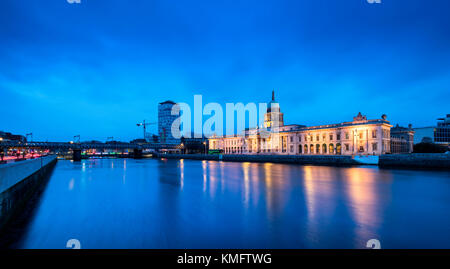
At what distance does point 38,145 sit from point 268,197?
303 feet

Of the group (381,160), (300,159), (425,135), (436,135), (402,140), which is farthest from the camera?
(402,140)

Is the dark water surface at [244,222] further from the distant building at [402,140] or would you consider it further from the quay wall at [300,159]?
the distant building at [402,140]

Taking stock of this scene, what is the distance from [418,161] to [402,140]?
66.8 meters

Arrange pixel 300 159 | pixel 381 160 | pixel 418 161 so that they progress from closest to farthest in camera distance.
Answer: pixel 418 161 < pixel 381 160 < pixel 300 159

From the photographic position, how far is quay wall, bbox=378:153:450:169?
3653cm

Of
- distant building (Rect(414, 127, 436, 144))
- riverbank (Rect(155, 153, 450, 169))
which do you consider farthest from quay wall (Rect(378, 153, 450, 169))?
distant building (Rect(414, 127, 436, 144))

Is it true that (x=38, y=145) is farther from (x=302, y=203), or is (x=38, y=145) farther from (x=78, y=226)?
(x=302, y=203)

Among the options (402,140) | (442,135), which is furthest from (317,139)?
(442,135)

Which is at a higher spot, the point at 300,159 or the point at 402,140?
the point at 402,140

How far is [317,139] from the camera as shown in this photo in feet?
287

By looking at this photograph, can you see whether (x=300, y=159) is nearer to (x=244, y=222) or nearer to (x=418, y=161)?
(x=418, y=161)

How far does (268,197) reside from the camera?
1562 cm

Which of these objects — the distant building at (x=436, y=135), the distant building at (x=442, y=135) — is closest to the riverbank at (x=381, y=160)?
the distant building at (x=436, y=135)
